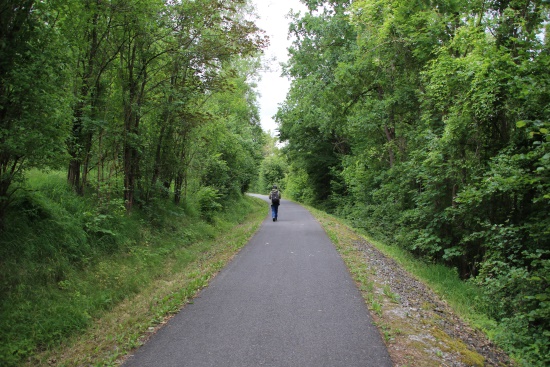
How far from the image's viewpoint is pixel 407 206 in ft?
45.5

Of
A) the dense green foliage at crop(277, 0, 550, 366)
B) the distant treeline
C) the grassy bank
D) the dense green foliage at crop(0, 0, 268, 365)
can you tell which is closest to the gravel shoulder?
the dense green foliage at crop(277, 0, 550, 366)

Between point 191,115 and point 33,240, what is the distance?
18.8 ft

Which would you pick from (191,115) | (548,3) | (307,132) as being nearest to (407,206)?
(548,3)

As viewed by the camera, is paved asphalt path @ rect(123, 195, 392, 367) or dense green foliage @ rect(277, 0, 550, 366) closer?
paved asphalt path @ rect(123, 195, 392, 367)

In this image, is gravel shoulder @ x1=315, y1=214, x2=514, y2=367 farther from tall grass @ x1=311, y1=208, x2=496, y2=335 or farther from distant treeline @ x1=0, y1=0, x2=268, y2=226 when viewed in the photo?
distant treeline @ x1=0, y1=0, x2=268, y2=226

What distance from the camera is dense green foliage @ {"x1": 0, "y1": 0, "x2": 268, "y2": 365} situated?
16.3ft

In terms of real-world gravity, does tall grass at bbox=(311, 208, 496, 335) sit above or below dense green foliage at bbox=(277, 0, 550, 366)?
below

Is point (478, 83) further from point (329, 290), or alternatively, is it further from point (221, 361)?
point (221, 361)

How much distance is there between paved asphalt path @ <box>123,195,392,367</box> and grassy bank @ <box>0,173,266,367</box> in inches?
18.9

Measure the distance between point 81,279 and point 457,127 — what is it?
920cm

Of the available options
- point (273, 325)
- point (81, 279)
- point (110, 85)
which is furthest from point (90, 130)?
point (273, 325)

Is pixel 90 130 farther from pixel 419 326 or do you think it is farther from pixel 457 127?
pixel 457 127

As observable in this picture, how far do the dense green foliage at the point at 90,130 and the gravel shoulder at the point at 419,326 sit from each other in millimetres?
4603

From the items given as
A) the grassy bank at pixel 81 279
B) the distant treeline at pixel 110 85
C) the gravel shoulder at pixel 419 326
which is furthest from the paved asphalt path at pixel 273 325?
the distant treeline at pixel 110 85
